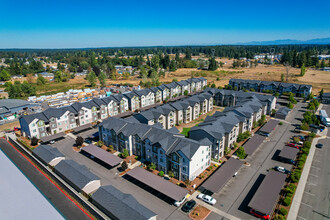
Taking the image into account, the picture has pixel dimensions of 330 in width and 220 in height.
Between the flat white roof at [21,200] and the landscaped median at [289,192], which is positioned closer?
the flat white roof at [21,200]

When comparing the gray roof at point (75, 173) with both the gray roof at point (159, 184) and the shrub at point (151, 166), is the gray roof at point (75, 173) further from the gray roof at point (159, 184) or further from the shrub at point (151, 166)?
the shrub at point (151, 166)

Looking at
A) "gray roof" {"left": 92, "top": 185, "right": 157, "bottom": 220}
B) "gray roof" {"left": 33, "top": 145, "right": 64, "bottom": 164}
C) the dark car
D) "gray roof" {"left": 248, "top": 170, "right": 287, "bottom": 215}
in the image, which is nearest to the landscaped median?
"gray roof" {"left": 248, "top": 170, "right": 287, "bottom": 215}

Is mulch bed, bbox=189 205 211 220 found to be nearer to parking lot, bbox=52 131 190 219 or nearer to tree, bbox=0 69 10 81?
parking lot, bbox=52 131 190 219

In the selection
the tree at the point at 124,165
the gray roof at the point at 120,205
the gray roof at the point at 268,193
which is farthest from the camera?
the tree at the point at 124,165

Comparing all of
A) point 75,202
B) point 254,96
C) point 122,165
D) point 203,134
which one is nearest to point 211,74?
point 254,96

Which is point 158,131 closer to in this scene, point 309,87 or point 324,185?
point 324,185

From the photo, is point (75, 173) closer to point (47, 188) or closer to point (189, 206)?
point (47, 188)

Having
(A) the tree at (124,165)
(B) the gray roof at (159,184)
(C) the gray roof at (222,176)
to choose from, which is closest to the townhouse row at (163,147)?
(C) the gray roof at (222,176)

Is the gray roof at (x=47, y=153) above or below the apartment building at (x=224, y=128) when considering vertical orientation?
below
